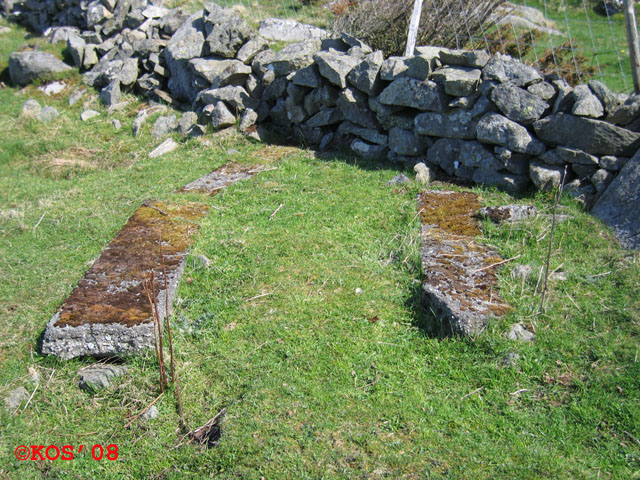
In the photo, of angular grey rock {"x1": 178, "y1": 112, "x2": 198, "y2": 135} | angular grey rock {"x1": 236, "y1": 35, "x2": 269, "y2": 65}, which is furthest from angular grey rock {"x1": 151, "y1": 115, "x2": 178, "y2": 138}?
angular grey rock {"x1": 236, "y1": 35, "x2": 269, "y2": 65}

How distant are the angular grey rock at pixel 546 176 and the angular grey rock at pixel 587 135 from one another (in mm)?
250

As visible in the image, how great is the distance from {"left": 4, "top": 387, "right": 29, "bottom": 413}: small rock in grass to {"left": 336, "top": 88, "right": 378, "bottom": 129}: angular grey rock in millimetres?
4835

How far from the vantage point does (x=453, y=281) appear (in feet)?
13.8

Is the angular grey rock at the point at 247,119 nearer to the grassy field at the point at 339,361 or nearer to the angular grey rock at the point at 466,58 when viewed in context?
the grassy field at the point at 339,361

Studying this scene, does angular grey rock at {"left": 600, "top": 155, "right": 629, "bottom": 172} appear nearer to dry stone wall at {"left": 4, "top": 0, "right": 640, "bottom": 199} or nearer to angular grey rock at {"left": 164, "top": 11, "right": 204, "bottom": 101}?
dry stone wall at {"left": 4, "top": 0, "right": 640, "bottom": 199}

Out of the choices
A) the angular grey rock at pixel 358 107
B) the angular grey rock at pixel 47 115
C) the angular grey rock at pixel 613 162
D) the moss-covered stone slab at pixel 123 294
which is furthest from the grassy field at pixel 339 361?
the angular grey rock at pixel 47 115

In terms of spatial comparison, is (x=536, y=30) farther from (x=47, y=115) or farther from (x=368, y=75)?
(x=47, y=115)

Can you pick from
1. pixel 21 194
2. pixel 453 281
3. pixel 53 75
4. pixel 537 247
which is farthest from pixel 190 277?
pixel 53 75

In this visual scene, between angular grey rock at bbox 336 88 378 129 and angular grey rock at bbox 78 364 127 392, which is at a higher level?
angular grey rock at bbox 336 88 378 129

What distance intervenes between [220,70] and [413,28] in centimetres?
330

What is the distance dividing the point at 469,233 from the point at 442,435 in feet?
7.24

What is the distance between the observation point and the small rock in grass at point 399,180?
6.15 metres

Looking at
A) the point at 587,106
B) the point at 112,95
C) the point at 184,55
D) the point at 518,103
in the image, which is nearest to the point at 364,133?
the point at 518,103

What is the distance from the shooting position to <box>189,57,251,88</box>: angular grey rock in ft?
27.1
